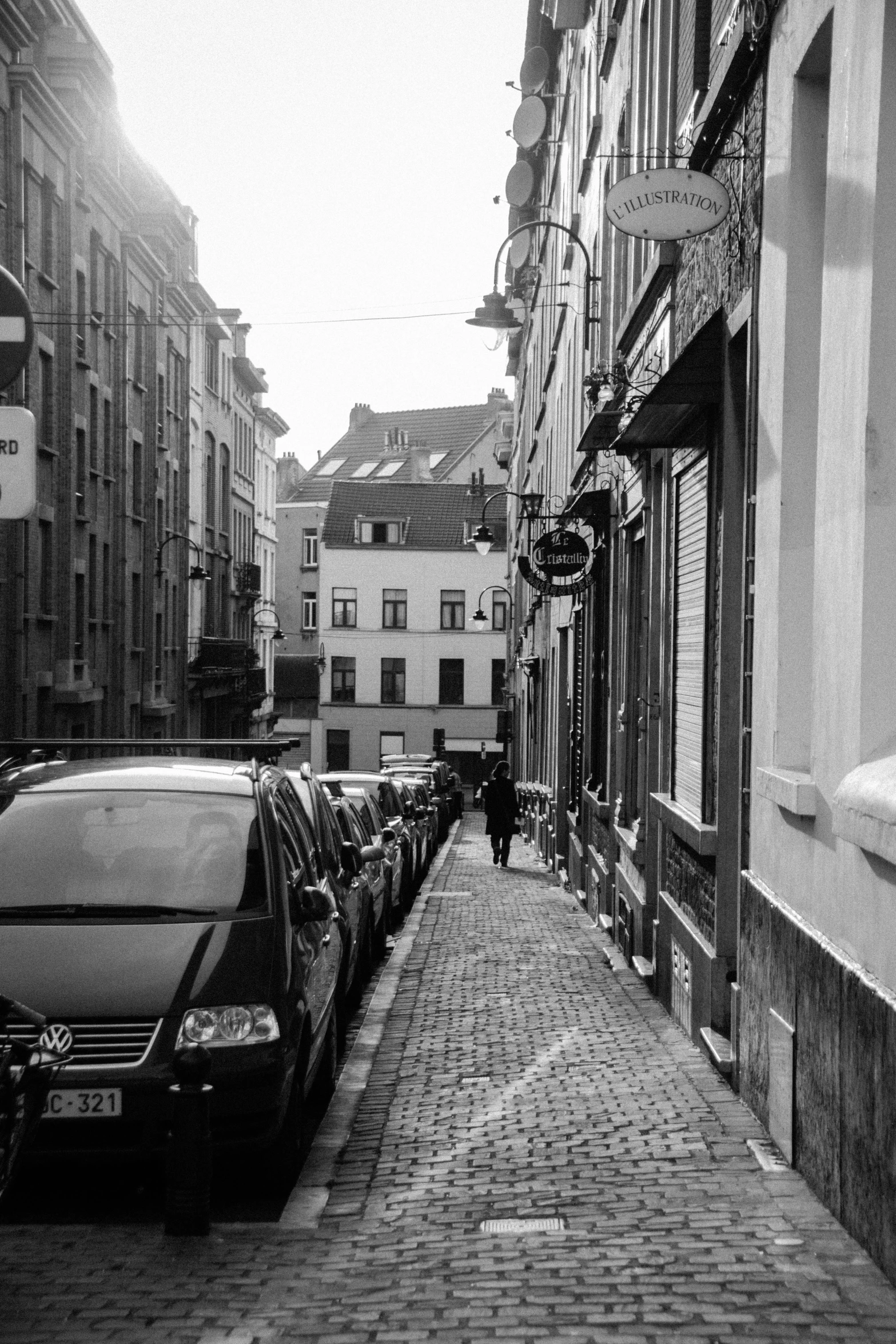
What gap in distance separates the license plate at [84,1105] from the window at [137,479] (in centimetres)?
3451

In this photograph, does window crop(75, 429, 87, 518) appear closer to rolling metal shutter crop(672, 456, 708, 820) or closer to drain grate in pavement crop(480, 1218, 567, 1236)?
rolling metal shutter crop(672, 456, 708, 820)

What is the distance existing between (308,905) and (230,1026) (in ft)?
3.43

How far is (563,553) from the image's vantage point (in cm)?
1730

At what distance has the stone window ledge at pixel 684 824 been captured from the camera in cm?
890

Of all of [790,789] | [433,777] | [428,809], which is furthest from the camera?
[433,777]

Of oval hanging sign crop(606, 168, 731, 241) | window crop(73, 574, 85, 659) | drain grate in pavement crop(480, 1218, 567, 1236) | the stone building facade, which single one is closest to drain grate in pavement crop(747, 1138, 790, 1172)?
drain grate in pavement crop(480, 1218, 567, 1236)

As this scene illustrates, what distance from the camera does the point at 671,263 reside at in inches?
444

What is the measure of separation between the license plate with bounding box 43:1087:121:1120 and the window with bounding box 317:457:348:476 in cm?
7943

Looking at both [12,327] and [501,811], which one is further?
[501,811]

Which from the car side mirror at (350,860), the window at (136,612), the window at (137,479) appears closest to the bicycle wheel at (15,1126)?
the car side mirror at (350,860)

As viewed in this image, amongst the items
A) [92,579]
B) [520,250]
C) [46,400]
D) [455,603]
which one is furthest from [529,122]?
[455,603]

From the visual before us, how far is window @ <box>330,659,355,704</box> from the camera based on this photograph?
2840 inches

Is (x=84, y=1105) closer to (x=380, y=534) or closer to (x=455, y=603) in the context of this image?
(x=455, y=603)

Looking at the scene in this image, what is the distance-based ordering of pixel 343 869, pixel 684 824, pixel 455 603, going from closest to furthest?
pixel 684 824, pixel 343 869, pixel 455 603
